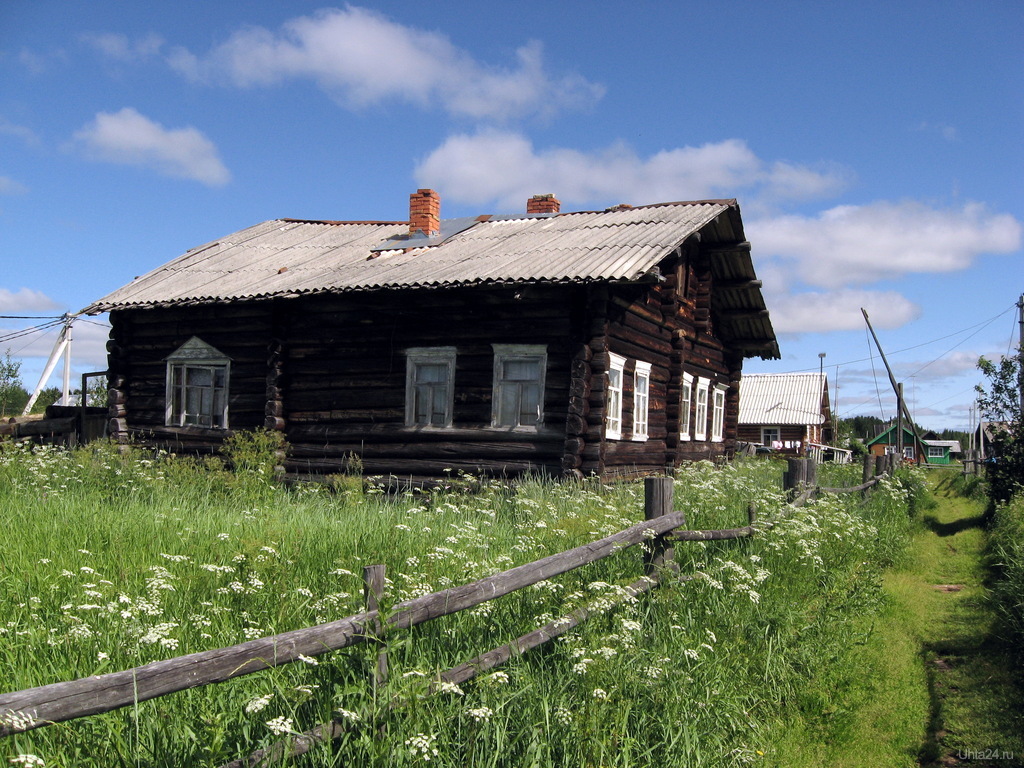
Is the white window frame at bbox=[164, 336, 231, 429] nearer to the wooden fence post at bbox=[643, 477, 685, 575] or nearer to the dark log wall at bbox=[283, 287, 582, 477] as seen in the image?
the dark log wall at bbox=[283, 287, 582, 477]

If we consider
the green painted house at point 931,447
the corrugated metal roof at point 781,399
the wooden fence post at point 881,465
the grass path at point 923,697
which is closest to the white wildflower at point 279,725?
the grass path at point 923,697

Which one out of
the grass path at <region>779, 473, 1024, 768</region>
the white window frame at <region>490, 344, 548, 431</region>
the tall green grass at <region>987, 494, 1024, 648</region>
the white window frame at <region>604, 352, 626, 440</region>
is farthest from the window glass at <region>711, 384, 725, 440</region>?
the grass path at <region>779, 473, 1024, 768</region>

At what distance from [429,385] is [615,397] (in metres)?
3.10

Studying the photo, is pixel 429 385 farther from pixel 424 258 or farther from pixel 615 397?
pixel 615 397

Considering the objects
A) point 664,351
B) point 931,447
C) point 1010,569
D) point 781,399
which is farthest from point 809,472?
point 931,447

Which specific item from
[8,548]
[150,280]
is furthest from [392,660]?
[150,280]

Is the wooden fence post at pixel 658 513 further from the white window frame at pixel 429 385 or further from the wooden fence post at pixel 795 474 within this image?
the white window frame at pixel 429 385

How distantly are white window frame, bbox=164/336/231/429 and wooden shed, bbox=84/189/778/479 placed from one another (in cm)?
4

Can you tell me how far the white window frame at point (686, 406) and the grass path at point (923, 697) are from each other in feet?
27.8

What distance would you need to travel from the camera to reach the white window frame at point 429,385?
1299cm

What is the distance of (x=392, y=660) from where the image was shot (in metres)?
3.56

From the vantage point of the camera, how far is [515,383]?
12586mm

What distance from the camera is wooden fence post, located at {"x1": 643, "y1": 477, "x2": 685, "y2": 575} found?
18.8ft

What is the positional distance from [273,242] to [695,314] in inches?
382
